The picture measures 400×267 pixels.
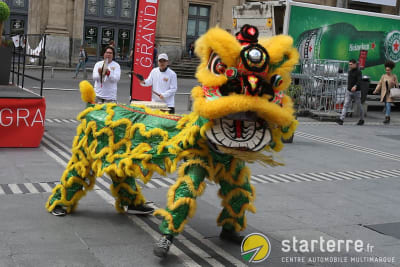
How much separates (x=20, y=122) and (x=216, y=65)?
6181 mm

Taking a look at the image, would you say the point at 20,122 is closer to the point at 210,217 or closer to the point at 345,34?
the point at 210,217

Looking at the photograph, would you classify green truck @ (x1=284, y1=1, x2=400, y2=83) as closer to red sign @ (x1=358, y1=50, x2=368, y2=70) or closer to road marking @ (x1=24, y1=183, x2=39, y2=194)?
red sign @ (x1=358, y1=50, x2=368, y2=70)

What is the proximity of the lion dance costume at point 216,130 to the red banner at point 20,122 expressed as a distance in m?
4.46

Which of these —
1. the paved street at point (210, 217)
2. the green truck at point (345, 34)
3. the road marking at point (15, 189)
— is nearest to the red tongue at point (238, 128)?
the paved street at point (210, 217)

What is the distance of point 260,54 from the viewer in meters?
4.95

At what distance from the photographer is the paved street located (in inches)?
215

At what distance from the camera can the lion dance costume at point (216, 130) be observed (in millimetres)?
4938

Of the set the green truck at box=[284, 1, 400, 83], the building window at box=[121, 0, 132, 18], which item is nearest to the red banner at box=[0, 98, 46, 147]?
the green truck at box=[284, 1, 400, 83]

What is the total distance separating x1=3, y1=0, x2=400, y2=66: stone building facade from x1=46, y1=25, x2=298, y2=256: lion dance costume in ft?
79.7

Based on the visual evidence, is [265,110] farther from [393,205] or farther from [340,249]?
[393,205]

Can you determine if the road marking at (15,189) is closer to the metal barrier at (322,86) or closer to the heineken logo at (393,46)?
the metal barrier at (322,86)

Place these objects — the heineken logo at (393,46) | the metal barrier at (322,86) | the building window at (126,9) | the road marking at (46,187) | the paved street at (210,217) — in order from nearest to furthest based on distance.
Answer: the paved street at (210,217)
the road marking at (46,187)
the metal barrier at (322,86)
the heineken logo at (393,46)
the building window at (126,9)

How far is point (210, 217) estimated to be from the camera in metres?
6.82

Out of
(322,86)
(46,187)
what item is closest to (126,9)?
(322,86)
